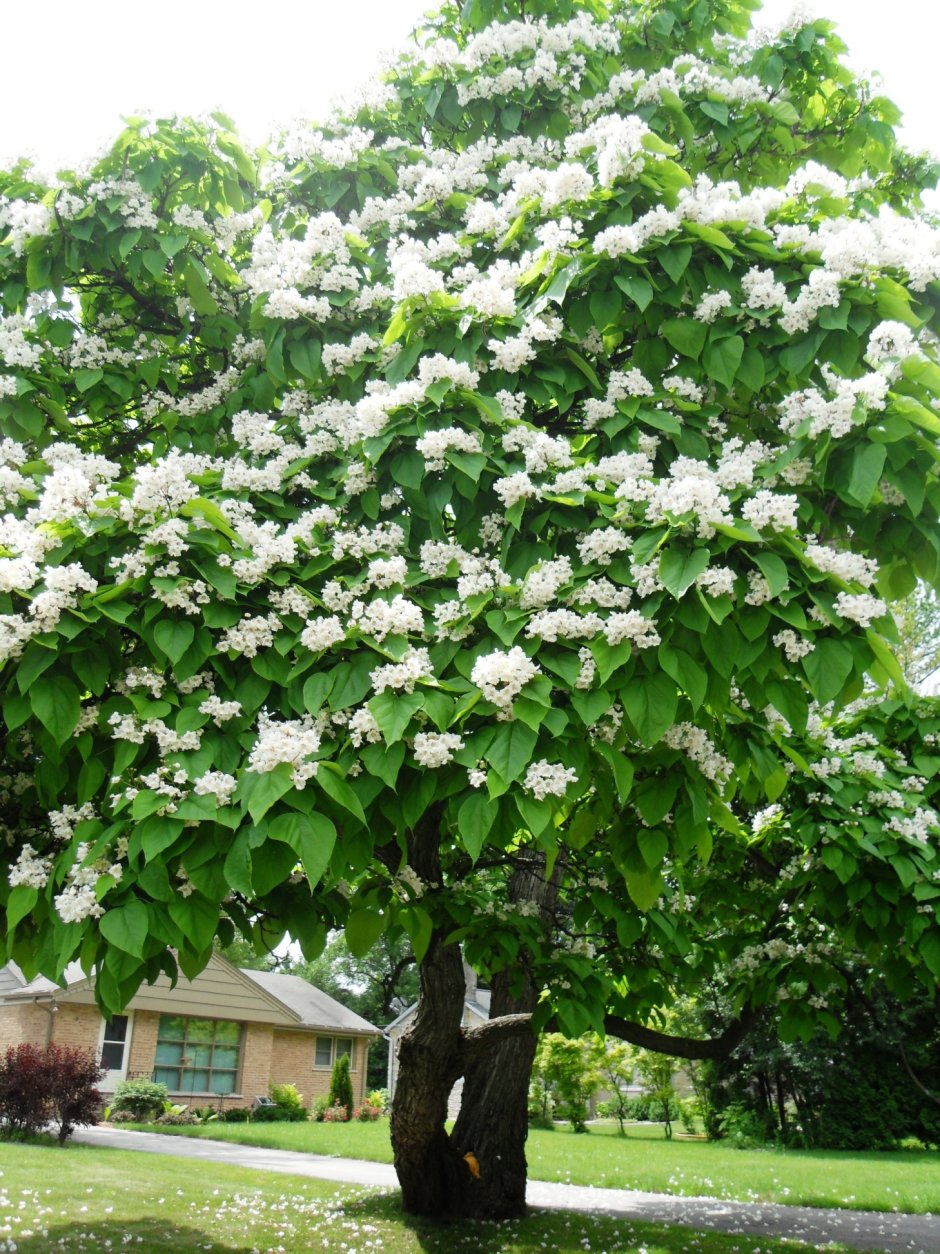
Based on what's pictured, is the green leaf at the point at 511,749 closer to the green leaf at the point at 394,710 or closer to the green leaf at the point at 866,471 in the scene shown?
the green leaf at the point at 394,710

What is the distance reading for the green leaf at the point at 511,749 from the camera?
10.4ft

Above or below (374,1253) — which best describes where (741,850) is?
above

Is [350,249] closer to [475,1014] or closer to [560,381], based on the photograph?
[560,381]

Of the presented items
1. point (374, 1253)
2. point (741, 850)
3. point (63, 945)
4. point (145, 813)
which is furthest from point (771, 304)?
point (374, 1253)

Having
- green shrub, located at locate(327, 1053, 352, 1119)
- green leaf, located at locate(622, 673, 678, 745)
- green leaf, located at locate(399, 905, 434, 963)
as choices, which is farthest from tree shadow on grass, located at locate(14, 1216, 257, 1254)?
green shrub, located at locate(327, 1053, 352, 1119)

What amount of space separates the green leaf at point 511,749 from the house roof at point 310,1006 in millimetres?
29212

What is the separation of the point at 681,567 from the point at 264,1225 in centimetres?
839

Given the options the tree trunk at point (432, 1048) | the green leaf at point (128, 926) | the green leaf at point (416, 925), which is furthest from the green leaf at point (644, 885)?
the tree trunk at point (432, 1048)

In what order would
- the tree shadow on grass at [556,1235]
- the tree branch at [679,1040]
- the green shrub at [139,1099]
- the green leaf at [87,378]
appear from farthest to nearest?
the green shrub at [139,1099] < the tree shadow on grass at [556,1235] < the tree branch at [679,1040] < the green leaf at [87,378]

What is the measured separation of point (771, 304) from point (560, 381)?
0.87 m

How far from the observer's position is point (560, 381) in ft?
14.1

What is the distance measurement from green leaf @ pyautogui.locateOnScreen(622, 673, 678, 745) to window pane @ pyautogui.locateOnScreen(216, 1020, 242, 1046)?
28.3m

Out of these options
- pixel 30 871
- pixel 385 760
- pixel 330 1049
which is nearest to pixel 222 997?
pixel 330 1049

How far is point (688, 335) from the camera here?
4219 mm
